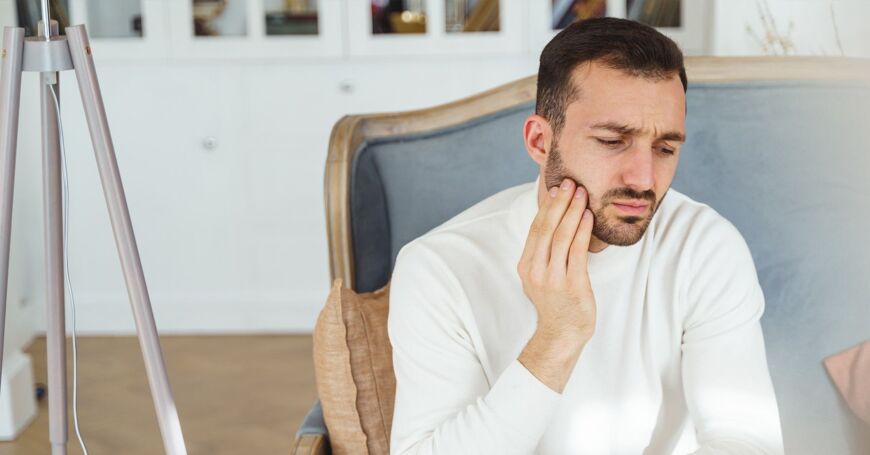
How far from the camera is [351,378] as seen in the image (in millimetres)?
1734

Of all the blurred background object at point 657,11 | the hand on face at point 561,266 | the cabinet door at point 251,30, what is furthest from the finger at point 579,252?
the cabinet door at point 251,30

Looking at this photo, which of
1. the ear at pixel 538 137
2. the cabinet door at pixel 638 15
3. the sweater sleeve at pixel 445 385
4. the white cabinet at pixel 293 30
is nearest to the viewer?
the sweater sleeve at pixel 445 385

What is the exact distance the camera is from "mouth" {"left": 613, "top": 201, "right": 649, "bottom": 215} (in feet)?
4.91

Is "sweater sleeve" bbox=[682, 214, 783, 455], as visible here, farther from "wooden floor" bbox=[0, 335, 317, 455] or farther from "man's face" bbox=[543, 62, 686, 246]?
"wooden floor" bbox=[0, 335, 317, 455]

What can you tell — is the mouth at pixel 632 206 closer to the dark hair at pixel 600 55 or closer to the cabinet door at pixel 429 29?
the dark hair at pixel 600 55

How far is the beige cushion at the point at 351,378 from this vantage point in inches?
A: 68.1

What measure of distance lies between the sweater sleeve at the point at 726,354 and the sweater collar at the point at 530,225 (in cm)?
12

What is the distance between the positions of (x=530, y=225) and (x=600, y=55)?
277 millimetres

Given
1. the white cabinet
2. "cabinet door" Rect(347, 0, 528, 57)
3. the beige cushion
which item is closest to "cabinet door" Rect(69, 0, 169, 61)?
the white cabinet

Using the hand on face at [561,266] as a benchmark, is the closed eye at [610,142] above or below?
above

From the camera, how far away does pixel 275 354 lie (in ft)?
12.3

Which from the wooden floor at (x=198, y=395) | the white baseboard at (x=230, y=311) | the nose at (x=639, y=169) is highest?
the nose at (x=639, y=169)

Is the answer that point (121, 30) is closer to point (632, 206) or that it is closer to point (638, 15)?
point (638, 15)

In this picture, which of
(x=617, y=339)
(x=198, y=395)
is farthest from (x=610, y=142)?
(x=198, y=395)
